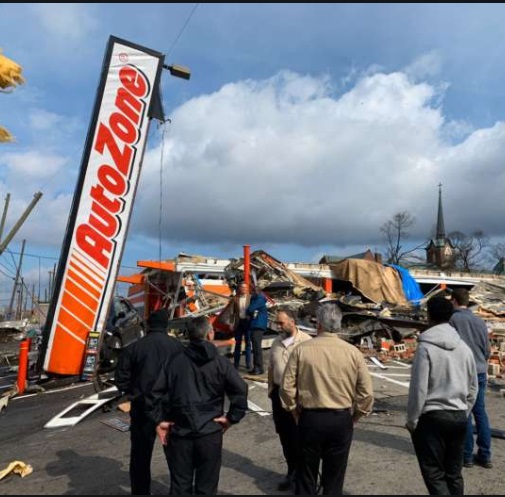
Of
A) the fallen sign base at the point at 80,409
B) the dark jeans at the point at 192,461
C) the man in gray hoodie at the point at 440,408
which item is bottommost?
the fallen sign base at the point at 80,409

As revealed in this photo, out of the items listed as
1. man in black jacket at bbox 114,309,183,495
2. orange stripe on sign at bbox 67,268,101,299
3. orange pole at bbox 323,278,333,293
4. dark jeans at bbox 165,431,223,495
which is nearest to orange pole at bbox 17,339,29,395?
orange stripe on sign at bbox 67,268,101,299

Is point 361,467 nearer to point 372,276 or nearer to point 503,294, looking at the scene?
point 372,276

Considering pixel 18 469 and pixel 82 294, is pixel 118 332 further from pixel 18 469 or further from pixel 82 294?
pixel 18 469

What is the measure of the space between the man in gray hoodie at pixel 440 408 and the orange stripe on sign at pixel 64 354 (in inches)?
348

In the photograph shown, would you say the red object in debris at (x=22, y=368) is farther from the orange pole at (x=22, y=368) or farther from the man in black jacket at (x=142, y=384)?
the man in black jacket at (x=142, y=384)

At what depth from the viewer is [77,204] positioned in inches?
416

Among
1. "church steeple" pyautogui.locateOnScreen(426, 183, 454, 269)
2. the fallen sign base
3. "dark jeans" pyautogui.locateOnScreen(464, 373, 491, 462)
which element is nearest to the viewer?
"dark jeans" pyautogui.locateOnScreen(464, 373, 491, 462)

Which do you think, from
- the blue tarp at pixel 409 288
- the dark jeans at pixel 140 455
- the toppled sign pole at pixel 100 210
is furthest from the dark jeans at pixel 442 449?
the blue tarp at pixel 409 288

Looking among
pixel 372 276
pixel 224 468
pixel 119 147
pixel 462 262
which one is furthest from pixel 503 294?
pixel 462 262

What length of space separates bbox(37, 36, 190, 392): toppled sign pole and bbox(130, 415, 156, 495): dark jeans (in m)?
6.87

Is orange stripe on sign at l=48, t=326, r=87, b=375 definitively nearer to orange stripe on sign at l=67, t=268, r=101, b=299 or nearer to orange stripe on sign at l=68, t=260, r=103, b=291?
orange stripe on sign at l=67, t=268, r=101, b=299

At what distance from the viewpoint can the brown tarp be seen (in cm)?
1852

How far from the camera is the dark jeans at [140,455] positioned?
3.93 m

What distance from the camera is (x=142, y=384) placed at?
395 centimetres
